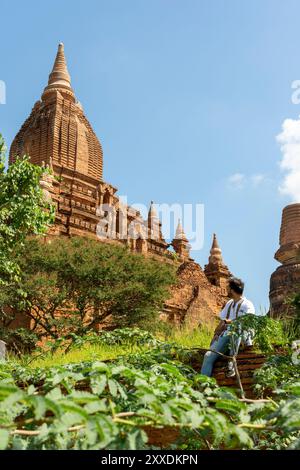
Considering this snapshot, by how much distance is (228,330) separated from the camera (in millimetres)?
5781

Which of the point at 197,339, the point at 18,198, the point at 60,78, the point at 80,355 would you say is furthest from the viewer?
the point at 60,78

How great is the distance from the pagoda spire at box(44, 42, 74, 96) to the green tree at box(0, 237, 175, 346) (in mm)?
14681

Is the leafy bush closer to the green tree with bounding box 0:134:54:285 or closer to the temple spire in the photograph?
the green tree with bounding box 0:134:54:285

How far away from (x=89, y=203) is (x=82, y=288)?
9251 millimetres

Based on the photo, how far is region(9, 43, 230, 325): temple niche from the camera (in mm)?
23688

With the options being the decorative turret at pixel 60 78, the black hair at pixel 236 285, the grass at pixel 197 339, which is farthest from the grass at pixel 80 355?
the decorative turret at pixel 60 78

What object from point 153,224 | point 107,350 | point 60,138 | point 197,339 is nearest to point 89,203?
point 60,138

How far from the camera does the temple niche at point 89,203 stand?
2369cm

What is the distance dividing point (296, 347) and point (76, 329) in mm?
11185

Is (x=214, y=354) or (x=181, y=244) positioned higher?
(x=181, y=244)

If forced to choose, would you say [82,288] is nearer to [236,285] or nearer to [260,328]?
[236,285]

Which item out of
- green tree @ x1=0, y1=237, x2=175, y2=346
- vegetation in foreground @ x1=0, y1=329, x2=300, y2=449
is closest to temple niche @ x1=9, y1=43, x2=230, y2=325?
green tree @ x1=0, y1=237, x2=175, y2=346

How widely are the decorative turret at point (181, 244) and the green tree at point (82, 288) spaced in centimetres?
1071

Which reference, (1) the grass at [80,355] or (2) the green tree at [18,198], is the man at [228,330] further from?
(2) the green tree at [18,198]
